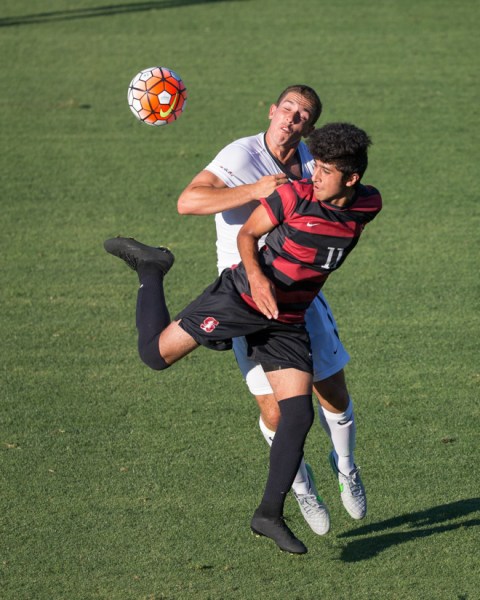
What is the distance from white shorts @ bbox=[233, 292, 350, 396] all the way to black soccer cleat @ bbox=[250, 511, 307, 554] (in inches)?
30.0

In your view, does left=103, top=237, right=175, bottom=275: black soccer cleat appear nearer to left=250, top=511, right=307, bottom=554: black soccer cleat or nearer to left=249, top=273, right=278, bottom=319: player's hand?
left=249, top=273, right=278, bottom=319: player's hand

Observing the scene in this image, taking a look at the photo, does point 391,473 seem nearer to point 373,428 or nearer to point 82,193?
point 373,428

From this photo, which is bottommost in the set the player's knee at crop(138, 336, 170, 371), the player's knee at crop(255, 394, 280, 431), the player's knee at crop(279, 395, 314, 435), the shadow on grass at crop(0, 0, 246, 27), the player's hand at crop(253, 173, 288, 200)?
the shadow on grass at crop(0, 0, 246, 27)

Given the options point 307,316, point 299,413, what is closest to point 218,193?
point 307,316

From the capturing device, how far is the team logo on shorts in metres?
5.44

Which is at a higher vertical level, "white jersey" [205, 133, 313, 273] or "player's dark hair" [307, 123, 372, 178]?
"player's dark hair" [307, 123, 372, 178]

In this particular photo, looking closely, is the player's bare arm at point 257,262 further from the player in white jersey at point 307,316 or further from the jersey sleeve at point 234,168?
the jersey sleeve at point 234,168

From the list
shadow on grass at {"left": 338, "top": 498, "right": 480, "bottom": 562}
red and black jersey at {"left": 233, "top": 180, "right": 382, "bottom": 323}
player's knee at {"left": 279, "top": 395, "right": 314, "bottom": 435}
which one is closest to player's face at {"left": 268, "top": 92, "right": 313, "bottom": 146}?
red and black jersey at {"left": 233, "top": 180, "right": 382, "bottom": 323}

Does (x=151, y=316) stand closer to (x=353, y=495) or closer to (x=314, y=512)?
(x=314, y=512)

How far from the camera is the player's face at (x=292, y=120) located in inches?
231

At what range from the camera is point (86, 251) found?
1038 centimetres

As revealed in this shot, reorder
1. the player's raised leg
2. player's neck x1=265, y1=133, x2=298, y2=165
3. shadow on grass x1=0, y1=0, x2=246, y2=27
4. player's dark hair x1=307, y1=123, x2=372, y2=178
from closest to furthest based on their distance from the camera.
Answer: player's dark hair x1=307, y1=123, x2=372, y2=178, the player's raised leg, player's neck x1=265, y1=133, x2=298, y2=165, shadow on grass x1=0, y1=0, x2=246, y2=27

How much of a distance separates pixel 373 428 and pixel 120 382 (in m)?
1.94

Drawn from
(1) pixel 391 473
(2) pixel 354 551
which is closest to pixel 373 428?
(1) pixel 391 473
